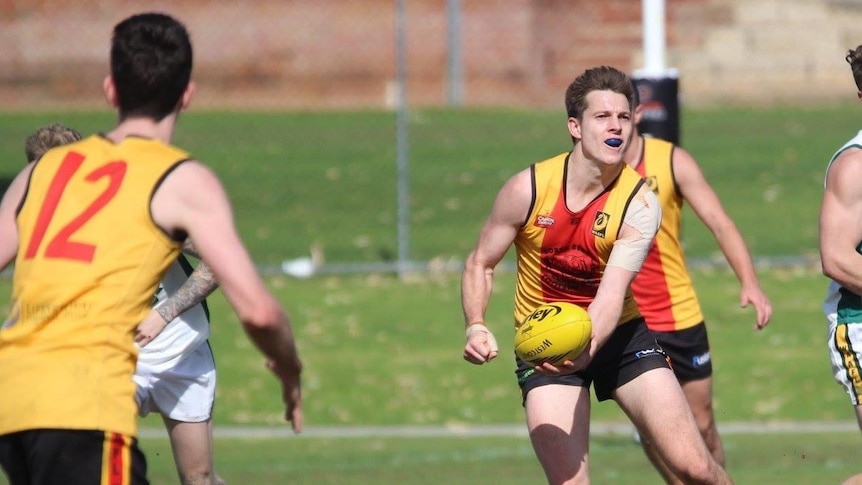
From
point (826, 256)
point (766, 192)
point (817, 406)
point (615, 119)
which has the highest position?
point (615, 119)

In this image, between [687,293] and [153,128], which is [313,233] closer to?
[687,293]

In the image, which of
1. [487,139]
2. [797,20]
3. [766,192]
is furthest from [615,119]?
[797,20]

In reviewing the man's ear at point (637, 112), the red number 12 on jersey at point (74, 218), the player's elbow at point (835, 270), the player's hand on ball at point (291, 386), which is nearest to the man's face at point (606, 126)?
the man's ear at point (637, 112)

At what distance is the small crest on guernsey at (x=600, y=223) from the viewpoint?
6.34m

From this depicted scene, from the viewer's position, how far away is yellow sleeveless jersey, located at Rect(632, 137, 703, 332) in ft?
26.3

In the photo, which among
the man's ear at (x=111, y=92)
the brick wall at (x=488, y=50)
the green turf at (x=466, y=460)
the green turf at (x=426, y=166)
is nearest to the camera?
the man's ear at (x=111, y=92)

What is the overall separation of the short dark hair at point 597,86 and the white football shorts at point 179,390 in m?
2.14

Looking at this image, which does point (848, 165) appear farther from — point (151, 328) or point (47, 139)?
point (47, 139)

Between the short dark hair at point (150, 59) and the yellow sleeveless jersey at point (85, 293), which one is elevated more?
the short dark hair at point (150, 59)

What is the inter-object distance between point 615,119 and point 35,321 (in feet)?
9.31

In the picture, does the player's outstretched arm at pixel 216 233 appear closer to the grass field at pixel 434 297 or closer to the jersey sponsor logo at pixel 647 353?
the jersey sponsor logo at pixel 647 353

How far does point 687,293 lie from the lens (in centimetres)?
821

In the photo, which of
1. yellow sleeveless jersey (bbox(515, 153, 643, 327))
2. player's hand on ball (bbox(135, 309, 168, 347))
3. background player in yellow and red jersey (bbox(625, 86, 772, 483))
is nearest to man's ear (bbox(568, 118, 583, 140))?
yellow sleeveless jersey (bbox(515, 153, 643, 327))

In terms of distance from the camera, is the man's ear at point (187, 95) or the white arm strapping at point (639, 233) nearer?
the man's ear at point (187, 95)
